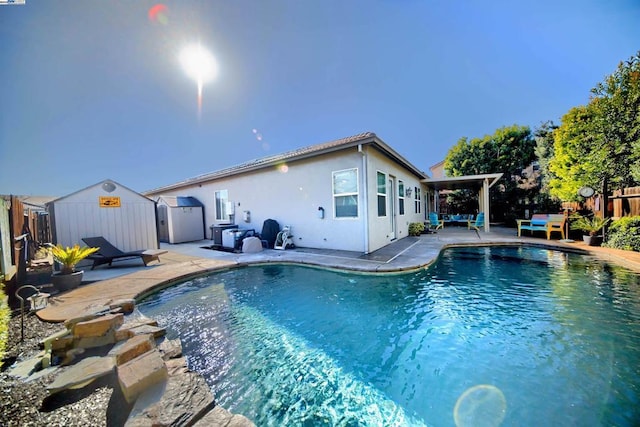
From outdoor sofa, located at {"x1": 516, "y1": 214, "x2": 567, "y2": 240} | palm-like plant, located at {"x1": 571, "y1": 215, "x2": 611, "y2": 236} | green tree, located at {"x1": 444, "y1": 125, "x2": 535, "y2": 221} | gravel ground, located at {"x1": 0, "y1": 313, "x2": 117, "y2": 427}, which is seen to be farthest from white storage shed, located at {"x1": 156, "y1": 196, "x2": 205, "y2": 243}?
green tree, located at {"x1": 444, "y1": 125, "x2": 535, "y2": 221}

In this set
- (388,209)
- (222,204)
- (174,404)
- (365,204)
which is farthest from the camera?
(222,204)

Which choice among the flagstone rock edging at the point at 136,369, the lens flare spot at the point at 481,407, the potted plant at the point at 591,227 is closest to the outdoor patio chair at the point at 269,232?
the flagstone rock edging at the point at 136,369

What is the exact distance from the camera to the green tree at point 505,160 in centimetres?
1539

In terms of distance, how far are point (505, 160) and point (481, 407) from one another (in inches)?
732

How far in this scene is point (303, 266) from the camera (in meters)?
6.28

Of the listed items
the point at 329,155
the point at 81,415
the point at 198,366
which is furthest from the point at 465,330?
the point at 329,155

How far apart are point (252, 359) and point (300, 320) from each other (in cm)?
101

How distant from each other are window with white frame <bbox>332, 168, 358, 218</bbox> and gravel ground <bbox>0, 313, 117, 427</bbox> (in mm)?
6092

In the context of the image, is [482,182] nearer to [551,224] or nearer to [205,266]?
[551,224]

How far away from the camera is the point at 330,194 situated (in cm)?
748

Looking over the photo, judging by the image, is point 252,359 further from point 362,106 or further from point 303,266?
point 362,106

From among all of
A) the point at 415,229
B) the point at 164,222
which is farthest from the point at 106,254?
the point at 415,229

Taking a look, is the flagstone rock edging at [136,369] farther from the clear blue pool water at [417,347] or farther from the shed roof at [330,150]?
the shed roof at [330,150]

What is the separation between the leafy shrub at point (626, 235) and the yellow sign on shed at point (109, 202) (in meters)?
15.9
